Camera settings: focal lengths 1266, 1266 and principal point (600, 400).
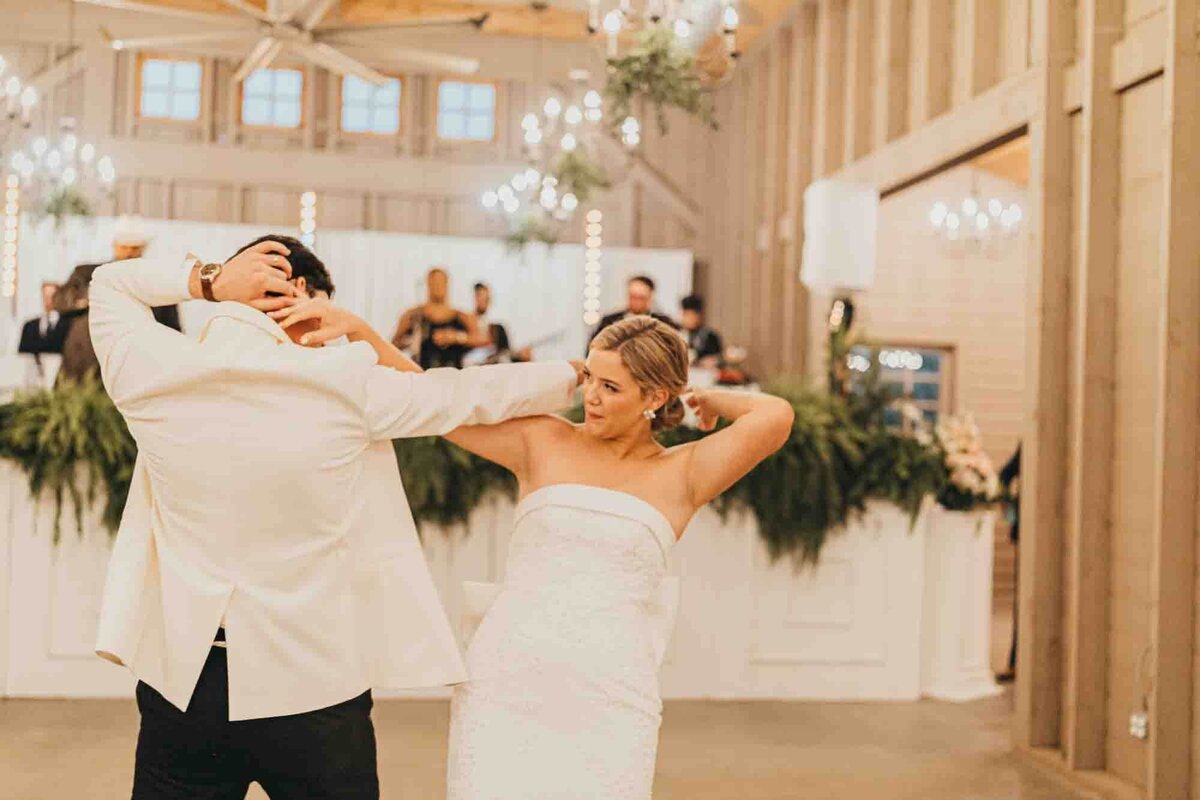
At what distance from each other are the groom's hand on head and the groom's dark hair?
67mm

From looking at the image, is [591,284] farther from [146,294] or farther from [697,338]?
[146,294]

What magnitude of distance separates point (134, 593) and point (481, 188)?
1049 centimetres

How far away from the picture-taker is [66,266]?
1112cm

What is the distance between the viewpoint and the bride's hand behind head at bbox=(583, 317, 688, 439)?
2486mm

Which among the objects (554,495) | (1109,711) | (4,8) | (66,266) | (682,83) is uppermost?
(4,8)

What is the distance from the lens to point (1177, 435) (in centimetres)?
439

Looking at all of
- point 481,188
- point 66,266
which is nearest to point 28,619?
point 66,266

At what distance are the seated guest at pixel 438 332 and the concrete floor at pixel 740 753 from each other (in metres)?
3.58

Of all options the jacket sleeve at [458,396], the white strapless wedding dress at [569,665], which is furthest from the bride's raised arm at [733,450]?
the jacket sleeve at [458,396]

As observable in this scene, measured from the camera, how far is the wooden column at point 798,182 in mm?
9820

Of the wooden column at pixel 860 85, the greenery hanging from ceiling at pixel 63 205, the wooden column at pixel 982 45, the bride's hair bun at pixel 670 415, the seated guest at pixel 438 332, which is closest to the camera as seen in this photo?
the bride's hair bun at pixel 670 415

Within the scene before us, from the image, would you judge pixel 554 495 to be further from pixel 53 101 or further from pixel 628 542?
pixel 53 101

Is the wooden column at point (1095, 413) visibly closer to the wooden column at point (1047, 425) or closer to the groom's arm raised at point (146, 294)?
the wooden column at point (1047, 425)

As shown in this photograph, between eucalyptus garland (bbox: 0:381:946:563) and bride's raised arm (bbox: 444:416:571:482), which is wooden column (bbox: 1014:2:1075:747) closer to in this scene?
eucalyptus garland (bbox: 0:381:946:563)
